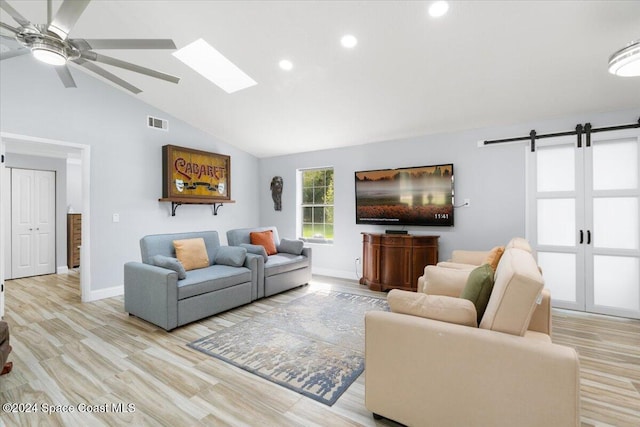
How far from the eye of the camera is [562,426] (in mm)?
1222

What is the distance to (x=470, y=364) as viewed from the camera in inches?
54.6

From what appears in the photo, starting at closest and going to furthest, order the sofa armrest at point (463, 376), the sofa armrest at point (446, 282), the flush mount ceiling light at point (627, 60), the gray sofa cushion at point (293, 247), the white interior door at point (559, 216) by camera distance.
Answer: the sofa armrest at point (463, 376), the flush mount ceiling light at point (627, 60), the sofa armrest at point (446, 282), the white interior door at point (559, 216), the gray sofa cushion at point (293, 247)

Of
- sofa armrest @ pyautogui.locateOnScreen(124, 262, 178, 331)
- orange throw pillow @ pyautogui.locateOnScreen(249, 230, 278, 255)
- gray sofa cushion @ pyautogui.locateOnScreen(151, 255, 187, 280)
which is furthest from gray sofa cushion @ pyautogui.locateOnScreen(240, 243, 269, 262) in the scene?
sofa armrest @ pyautogui.locateOnScreen(124, 262, 178, 331)

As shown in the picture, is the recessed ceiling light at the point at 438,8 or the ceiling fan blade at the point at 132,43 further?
the recessed ceiling light at the point at 438,8

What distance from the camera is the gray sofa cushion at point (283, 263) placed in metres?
4.06

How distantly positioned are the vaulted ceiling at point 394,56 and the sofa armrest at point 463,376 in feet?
7.90

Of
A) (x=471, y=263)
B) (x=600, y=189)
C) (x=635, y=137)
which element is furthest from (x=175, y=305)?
(x=635, y=137)

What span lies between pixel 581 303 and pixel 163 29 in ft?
18.7

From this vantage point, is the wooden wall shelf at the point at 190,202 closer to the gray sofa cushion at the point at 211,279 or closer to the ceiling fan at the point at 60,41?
the gray sofa cushion at the point at 211,279

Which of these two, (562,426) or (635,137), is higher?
(635,137)

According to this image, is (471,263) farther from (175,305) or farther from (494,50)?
(175,305)

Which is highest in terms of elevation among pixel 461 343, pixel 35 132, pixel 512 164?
pixel 35 132

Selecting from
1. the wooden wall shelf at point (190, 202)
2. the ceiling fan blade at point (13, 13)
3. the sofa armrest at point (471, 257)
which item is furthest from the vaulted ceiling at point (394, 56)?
the sofa armrest at point (471, 257)

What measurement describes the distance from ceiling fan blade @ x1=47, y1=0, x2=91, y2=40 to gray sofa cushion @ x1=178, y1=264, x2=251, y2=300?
7.33 ft
